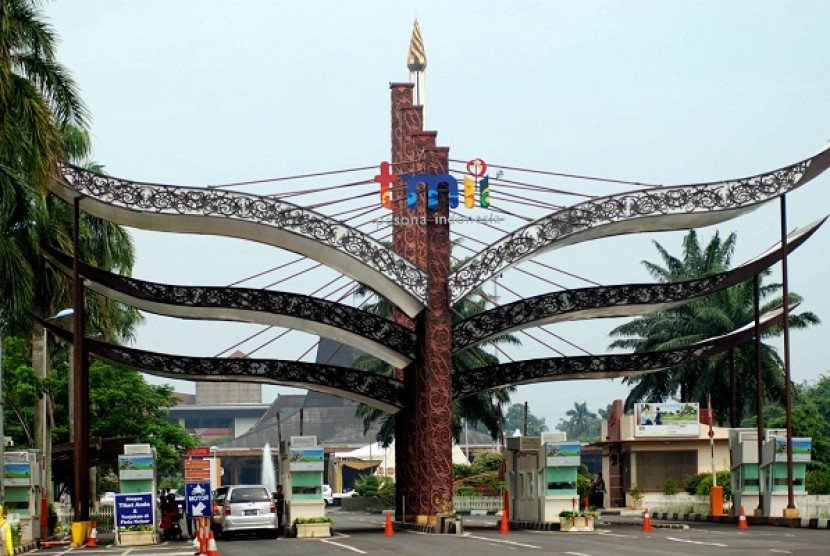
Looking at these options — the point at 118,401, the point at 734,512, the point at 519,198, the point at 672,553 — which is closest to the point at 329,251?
the point at 519,198

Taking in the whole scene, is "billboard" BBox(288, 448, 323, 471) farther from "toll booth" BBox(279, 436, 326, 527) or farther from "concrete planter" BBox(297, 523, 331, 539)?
"concrete planter" BBox(297, 523, 331, 539)

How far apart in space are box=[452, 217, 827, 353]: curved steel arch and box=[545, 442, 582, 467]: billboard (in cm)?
427

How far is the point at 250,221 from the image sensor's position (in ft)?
129

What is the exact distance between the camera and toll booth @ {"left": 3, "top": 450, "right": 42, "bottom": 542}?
3756cm

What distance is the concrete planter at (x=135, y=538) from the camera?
37.0m

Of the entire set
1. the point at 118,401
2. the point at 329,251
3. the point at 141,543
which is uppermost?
the point at 329,251

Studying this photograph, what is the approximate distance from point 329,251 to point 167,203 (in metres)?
4.86

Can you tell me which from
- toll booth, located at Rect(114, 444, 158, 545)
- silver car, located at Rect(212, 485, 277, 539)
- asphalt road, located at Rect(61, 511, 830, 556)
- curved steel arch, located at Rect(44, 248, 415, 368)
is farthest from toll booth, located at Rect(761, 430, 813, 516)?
toll booth, located at Rect(114, 444, 158, 545)

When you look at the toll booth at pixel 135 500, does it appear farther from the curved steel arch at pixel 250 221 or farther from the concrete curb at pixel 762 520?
the concrete curb at pixel 762 520

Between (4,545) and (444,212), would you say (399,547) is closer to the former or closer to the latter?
(4,545)

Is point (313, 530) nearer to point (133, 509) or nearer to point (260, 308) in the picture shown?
point (133, 509)

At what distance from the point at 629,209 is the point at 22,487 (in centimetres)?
1889

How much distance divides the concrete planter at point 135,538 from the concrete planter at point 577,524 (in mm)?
11149

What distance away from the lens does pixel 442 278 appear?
41500 millimetres
